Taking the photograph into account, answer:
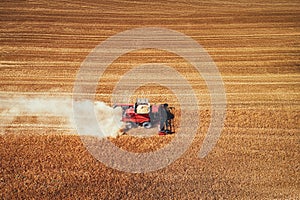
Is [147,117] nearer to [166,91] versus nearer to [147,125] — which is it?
[147,125]

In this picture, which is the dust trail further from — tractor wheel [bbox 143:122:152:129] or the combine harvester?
tractor wheel [bbox 143:122:152:129]

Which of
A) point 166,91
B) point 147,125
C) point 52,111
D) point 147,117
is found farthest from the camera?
point 166,91

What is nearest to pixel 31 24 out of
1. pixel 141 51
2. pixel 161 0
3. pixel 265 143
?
pixel 141 51

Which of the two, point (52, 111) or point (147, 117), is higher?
point (52, 111)

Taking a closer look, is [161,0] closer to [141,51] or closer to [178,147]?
[141,51]

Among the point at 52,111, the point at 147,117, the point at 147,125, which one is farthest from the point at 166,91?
the point at 52,111

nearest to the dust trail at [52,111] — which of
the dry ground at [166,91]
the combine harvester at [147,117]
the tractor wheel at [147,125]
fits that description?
the dry ground at [166,91]

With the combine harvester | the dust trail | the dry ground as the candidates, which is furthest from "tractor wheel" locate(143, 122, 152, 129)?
the dust trail
